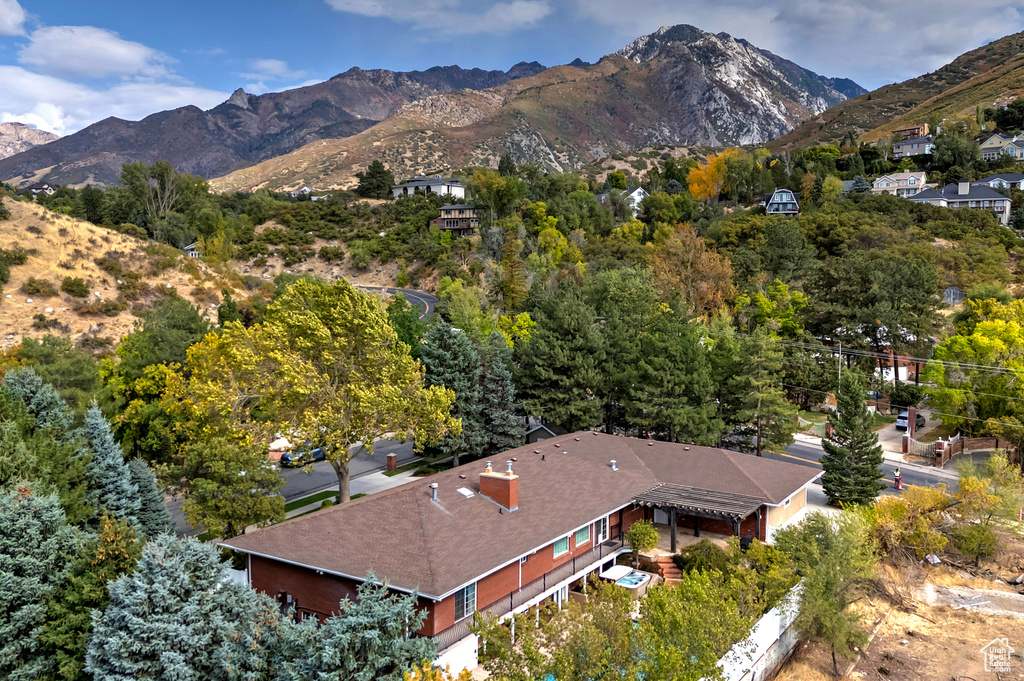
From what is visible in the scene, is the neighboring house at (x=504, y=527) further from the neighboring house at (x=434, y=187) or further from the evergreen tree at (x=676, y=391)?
the neighboring house at (x=434, y=187)

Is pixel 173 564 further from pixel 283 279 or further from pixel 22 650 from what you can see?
pixel 283 279

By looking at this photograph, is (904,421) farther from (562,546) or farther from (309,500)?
(309,500)

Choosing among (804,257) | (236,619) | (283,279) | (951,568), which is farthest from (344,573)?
(804,257)

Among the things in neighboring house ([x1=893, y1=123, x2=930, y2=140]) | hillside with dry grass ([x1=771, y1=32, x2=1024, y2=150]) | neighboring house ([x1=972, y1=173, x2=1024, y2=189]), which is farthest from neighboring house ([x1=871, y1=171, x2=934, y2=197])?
hillside with dry grass ([x1=771, y1=32, x2=1024, y2=150])

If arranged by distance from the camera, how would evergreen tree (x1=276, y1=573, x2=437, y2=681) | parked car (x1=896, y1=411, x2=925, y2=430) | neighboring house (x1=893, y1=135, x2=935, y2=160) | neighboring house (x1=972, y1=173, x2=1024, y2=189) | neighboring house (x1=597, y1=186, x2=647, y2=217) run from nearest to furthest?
evergreen tree (x1=276, y1=573, x2=437, y2=681)
parked car (x1=896, y1=411, x2=925, y2=430)
neighboring house (x1=972, y1=173, x2=1024, y2=189)
neighboring house (x1=597, y1=186, x2=647, y2=217)
neighboring house (x1=893, y1=135, x2=935, y2=160)

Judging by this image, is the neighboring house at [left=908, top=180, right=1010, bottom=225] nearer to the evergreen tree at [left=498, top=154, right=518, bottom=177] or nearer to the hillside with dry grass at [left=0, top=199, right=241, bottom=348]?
the evergreen tree at [left=498, top=154, right=518, bottom=177]
